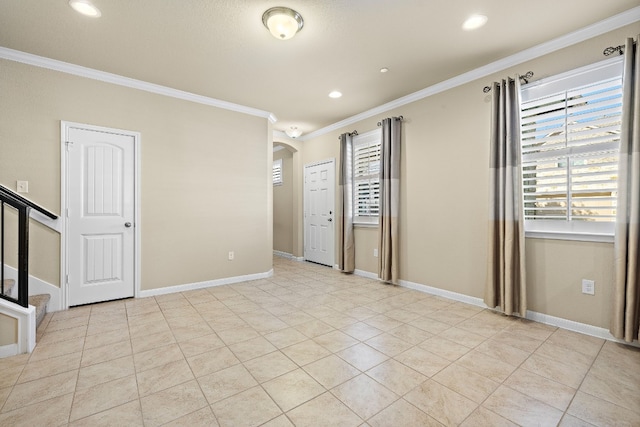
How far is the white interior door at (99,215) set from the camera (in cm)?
327

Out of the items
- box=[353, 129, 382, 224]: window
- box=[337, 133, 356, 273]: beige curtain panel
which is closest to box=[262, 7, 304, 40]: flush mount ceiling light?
box=[353, 129, 382, 224]: window

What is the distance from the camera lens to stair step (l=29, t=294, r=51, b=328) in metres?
2.69

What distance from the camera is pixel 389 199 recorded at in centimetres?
427

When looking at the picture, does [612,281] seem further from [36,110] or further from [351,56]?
[36,110]

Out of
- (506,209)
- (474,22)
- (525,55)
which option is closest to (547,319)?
(506,209)

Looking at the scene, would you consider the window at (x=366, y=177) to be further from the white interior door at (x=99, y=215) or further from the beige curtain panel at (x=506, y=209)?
the white interior door at (x=99, y=215)

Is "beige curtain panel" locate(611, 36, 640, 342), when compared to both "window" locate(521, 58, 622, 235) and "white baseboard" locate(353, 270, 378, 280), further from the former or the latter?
"white baseboard" locate(353, 270, 378, 280)

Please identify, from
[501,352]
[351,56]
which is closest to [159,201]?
[351,56]

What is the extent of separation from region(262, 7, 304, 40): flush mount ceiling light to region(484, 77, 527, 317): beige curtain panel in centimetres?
221

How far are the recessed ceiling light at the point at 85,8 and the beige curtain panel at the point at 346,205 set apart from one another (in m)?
3.53

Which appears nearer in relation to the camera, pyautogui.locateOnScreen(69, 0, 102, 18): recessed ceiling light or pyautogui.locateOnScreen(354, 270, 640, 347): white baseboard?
pyautogui.locateOnScreen(69, 0, 102, 18): recessed ceiling light

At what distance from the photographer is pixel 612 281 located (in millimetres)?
2496

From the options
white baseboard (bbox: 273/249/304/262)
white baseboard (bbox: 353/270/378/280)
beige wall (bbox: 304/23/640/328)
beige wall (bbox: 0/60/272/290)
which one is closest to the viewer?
beige wall (bbox: 304/23/640/328)

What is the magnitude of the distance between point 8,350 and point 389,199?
13.7 feet
